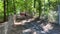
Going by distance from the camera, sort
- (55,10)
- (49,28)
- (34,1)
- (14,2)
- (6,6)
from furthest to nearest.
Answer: (34,1)
(14,2)
(6,6)
(55,10)
(49,28)

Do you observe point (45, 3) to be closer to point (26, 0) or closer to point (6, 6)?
point (26, 0)

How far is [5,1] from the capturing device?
40.7ft

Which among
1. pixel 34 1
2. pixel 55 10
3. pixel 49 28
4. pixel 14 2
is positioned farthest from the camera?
pixel 34 1

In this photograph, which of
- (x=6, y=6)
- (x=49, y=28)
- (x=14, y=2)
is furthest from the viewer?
(x=14, y=2)

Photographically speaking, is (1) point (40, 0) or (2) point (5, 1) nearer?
(2) point (5, 1)

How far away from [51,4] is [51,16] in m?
1.53

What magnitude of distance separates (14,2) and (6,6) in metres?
1.34

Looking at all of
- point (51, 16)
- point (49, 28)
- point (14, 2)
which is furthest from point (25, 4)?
point (49, 28)

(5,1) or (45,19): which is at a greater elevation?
(5,1)

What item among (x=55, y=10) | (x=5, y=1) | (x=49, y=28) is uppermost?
(x=5, y=1)

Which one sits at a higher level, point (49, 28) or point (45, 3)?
point (45, 3)

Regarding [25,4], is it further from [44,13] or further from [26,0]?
[44,13]

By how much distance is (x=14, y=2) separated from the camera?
46.1 feet

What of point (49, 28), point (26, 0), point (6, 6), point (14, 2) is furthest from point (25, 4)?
point (49, 28)
